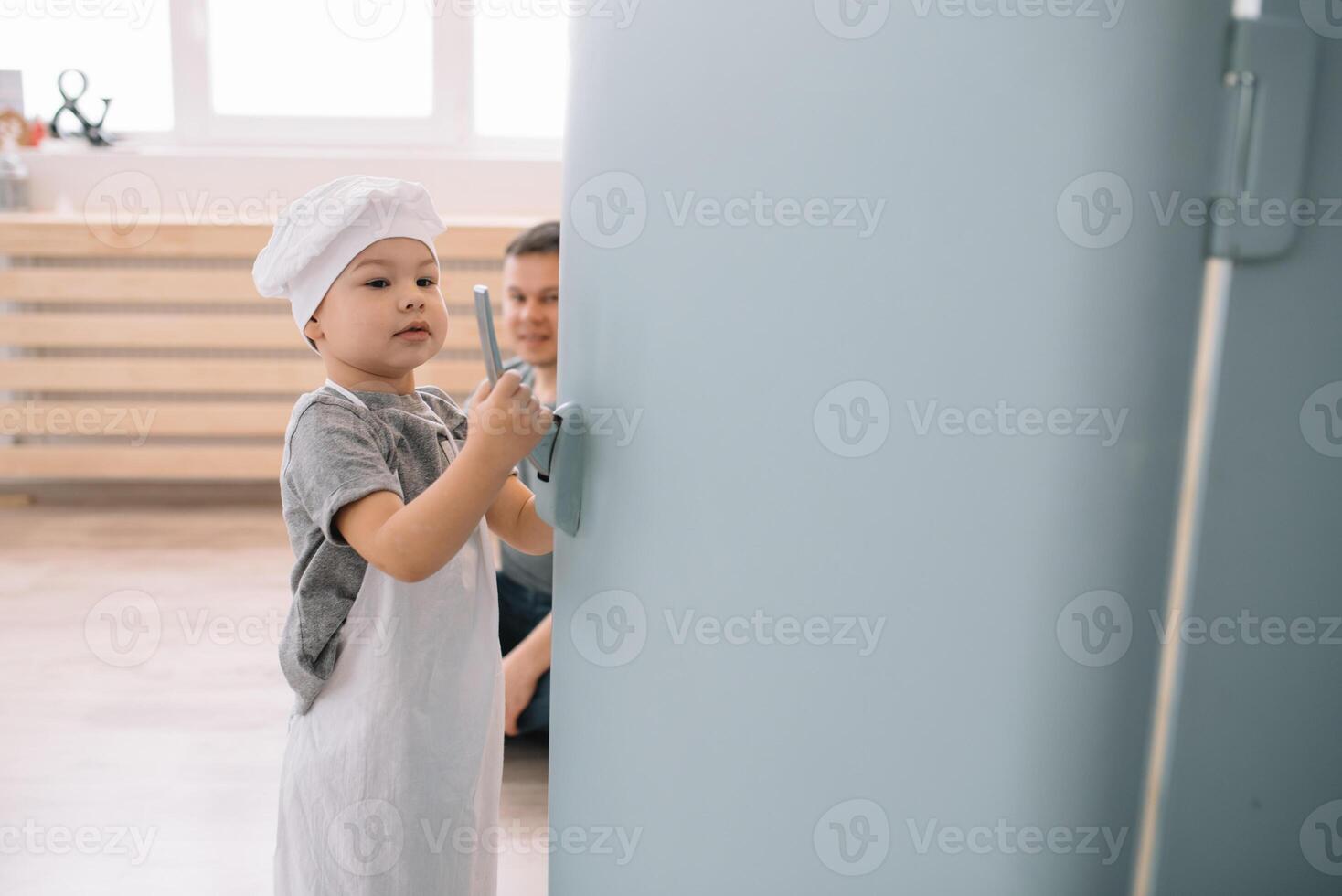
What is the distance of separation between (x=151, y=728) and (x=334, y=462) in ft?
4.44

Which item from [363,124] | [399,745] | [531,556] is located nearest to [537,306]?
[531,556]

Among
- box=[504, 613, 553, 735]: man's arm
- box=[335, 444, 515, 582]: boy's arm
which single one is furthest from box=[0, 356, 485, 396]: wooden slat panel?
box=[335, 444, 515, 582]: boy's arm

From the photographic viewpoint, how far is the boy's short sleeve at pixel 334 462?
31.6 inches

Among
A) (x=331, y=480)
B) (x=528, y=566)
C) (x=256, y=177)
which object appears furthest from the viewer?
(x=256, y=177)

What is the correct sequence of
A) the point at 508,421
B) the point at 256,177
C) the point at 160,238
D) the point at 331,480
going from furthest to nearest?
1. the point at 256,177
2. the point at 160,238
3. the point at 331,480
4. the point at 508,421

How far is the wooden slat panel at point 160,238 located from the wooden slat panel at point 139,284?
0.18 feet

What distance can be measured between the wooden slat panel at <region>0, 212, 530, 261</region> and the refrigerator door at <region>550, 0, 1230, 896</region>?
2574 mm

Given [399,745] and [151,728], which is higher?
[399,745]

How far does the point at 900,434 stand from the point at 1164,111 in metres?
0.20

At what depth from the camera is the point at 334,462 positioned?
0.81 m

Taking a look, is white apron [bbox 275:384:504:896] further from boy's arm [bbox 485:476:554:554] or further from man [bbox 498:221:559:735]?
man [bbox 498:221:559:735]

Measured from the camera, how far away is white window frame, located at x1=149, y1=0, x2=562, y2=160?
3.49m

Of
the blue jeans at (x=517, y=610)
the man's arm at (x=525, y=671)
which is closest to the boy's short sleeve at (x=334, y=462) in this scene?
the man's arm at (x=525, y=671)

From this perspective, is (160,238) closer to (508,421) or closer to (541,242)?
(541,242)
